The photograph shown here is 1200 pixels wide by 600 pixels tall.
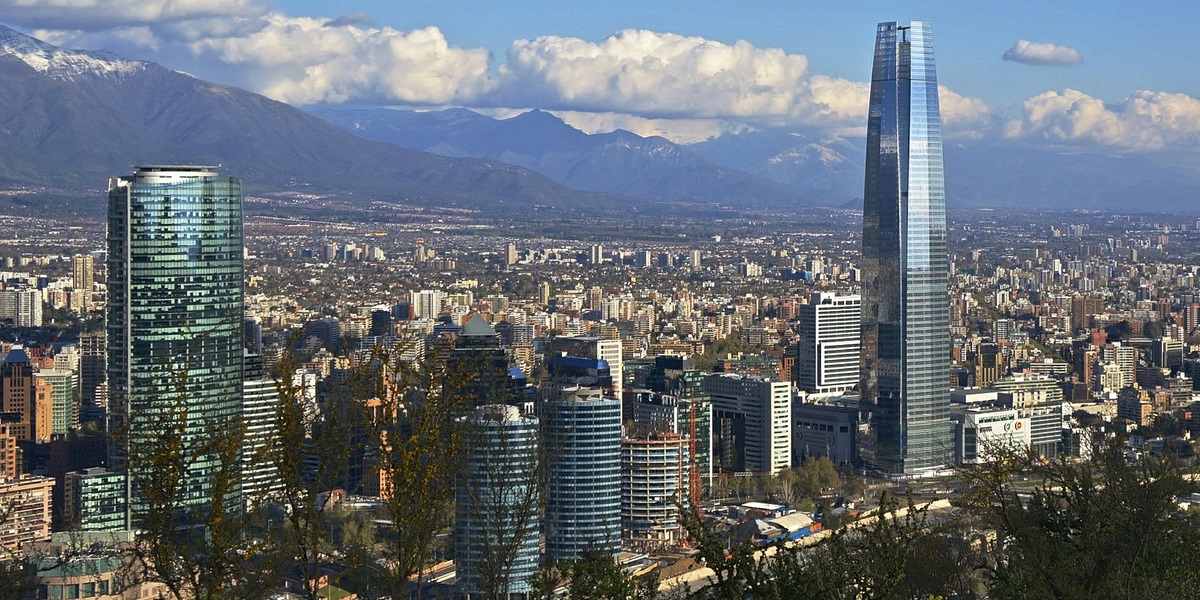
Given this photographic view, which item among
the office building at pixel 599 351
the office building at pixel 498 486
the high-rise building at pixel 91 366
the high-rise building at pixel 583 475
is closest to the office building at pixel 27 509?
the high-rise building at pixel 583 475

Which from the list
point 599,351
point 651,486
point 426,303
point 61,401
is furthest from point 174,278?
point 426,303

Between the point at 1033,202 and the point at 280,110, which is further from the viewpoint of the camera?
the point at 1033,202

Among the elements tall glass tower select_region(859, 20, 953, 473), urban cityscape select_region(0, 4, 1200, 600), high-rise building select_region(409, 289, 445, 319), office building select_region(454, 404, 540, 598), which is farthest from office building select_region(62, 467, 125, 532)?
high-rise building select_region(409, 289, 445, 319)

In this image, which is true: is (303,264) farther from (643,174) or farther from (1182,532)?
(643,174)

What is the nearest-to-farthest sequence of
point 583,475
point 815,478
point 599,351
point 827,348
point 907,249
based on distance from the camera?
point 583,475 → point 815,478 → point 907,249 → point 599,351 → point 827,348

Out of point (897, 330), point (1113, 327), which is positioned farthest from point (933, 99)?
point (1113, 327)

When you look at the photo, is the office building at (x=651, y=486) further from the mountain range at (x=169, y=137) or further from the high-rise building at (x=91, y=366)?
the mountain range at (x=169, y=137)

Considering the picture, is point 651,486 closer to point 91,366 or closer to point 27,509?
point 27,509
